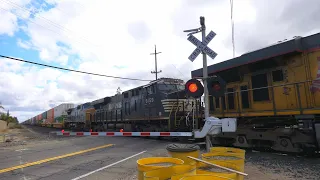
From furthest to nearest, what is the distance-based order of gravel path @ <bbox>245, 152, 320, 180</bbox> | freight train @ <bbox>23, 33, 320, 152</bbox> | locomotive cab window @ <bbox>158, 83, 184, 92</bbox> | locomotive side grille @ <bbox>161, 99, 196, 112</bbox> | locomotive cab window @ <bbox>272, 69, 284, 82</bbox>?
1. locomotive cab window @ <bbox>158, 83, 184, 92</bbox>
2. locomotive side grille @ <bbox>161, 99, 196, 112</bbox>
3. locomotive cab window @ <bbox>272, 69, 284, 82</bbox>
4. freight train @ <bbox>23, 33, 320, 152</bbox>
5. gravel path @ <bbox>245, 152, 320, 180</bbox>

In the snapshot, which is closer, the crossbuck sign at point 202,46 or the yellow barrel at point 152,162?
the yellow barrel at point 152,162

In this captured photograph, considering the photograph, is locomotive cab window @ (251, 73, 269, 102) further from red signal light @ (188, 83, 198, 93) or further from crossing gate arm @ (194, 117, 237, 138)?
crossing gate arm @ (194, 117, 237, 138)

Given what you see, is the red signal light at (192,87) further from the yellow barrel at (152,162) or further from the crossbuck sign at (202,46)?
the yellow barrel at (152,162)

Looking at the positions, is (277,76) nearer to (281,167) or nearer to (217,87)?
(281,167)

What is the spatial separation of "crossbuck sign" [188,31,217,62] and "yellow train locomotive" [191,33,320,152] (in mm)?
3744

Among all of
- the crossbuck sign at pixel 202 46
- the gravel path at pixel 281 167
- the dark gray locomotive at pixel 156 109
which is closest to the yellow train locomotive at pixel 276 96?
the gravel path at pixel 281 167

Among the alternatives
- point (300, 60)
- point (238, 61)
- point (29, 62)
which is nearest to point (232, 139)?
point (238, 61)

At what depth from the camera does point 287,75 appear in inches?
342

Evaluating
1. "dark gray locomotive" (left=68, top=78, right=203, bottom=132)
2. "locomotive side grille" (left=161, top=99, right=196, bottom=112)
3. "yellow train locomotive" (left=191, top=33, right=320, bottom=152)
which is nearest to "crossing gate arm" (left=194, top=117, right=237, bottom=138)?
"yellow train locomotive" (left=191, top=33, right=320, bottom=152)

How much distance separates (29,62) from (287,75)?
10308 mm

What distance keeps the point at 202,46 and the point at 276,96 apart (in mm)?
4392

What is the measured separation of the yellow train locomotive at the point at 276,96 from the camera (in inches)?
309

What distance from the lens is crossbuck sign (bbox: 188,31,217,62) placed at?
233 inches

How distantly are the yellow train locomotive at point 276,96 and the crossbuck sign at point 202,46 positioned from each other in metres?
3.74
